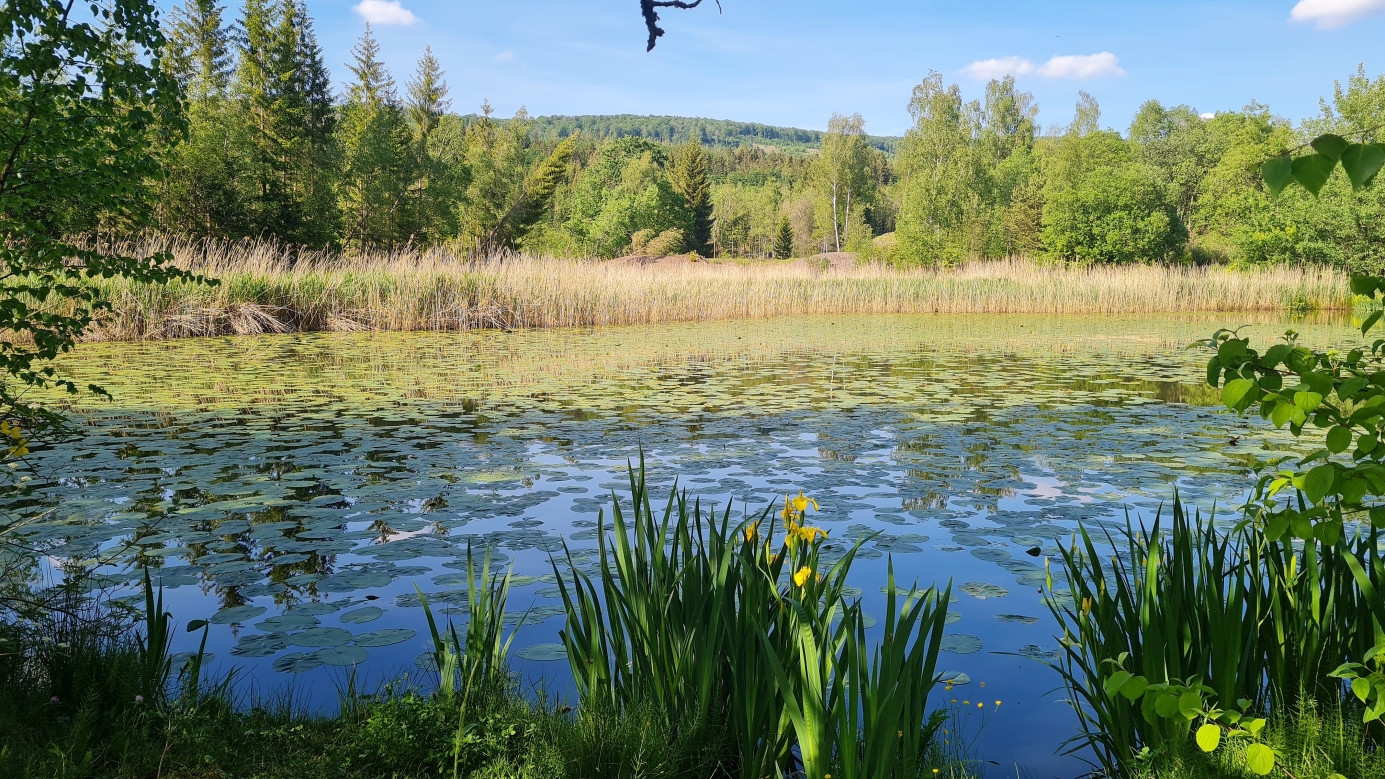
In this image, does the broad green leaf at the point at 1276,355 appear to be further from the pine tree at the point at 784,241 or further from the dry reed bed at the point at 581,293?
the pine tree at the point at 784,241

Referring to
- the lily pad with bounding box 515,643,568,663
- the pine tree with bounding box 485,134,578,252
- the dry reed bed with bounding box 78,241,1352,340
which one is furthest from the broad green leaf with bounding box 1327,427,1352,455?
the pine tree with bounding box 485,134,578,252

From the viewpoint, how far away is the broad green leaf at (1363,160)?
46.4 inches

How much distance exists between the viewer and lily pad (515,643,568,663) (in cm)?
303

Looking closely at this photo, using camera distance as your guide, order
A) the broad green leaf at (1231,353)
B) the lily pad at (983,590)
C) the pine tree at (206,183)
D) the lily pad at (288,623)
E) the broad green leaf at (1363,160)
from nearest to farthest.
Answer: the broad green leaf at (1363,160)
the broad green leaf at (1231,353)
the lily pad at (288,623)
the lily pad at (983,590)
the pine tree at (206,183)

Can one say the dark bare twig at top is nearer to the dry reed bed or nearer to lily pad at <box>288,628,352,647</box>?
lily pad at <box>288,628,352,647</box>

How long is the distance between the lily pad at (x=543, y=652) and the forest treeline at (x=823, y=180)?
1522 cm

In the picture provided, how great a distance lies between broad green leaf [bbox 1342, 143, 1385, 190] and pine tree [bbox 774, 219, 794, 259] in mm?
64907

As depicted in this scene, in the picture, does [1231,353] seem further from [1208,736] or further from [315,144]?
[315,144]

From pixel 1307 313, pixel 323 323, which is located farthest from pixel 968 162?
pixel 323 323

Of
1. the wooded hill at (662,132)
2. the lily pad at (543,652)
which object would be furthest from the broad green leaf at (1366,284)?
the wooded hill at (662,132)

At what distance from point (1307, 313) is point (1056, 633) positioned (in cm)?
2261

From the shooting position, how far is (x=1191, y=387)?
30.6 ft

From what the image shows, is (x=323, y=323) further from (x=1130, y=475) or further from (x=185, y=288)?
(x=1130, y=475)

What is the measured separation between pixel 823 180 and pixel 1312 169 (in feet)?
186
